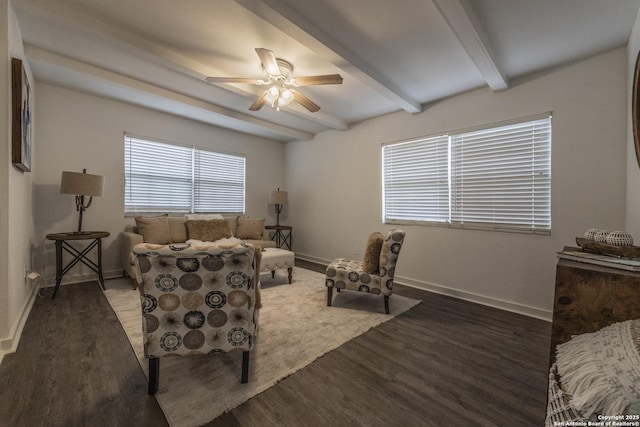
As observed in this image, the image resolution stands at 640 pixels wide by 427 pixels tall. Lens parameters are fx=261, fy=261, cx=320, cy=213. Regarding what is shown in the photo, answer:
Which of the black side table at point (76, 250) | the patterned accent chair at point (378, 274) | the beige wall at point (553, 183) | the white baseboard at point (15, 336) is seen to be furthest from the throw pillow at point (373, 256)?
the black side table at point (76, 250)

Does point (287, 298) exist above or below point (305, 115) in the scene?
below

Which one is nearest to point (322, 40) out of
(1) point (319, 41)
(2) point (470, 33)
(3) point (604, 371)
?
(1) point (319, 41)

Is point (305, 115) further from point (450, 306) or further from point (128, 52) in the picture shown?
→ point (450, 306)

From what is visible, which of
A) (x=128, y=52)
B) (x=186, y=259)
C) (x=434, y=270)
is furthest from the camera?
(x=434, y=270)

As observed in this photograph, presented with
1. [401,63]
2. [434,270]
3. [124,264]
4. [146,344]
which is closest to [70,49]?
[124,264]

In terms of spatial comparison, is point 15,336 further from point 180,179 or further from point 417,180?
point 417,180

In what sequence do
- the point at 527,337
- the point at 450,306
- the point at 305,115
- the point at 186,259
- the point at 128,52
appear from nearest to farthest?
the point at 186,259
the point at 527,337
the point at 128,52
the point at 450,306
the point at 305,115

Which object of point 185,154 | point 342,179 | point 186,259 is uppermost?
point 185,154

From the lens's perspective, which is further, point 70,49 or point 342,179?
point 342,179

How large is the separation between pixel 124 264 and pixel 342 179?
365 cm

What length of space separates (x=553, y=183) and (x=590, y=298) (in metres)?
2.12

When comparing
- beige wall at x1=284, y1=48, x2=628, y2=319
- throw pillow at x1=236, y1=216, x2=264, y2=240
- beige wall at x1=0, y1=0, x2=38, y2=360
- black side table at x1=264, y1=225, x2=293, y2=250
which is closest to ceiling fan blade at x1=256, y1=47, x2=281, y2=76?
beige wall at x1=0, y1=0, x2=38, y2=360

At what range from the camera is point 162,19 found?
84.4 inches

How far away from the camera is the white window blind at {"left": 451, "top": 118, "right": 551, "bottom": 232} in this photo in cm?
281
